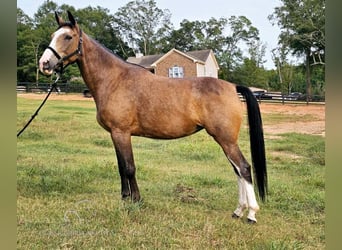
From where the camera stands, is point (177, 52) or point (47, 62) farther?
point (177, 52)

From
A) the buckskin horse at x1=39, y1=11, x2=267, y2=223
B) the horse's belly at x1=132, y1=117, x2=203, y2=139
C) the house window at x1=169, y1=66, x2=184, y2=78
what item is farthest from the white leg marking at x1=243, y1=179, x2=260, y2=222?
the house window at x1=169, y1=66, x2=184, y2=78

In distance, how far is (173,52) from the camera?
168 inches

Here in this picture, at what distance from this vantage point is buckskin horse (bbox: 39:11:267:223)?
2697 mm

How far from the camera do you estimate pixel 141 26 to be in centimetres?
436

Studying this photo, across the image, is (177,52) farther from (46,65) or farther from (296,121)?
(296,121)

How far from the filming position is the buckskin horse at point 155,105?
270 centimetres

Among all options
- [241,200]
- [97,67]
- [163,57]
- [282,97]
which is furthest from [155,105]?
[282,97]

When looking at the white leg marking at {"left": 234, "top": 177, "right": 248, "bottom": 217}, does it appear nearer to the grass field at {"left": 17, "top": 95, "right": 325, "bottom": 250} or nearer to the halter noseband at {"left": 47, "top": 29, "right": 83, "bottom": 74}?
the grass field at {"left": 17, "top": 95, "right": 325, "bottom": 250}

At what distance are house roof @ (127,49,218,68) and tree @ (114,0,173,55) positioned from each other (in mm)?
221

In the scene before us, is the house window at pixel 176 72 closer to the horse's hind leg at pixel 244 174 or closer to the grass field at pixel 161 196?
the grass field at pixel 161 196

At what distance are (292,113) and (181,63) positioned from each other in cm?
240

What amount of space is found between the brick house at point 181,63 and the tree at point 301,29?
903mm

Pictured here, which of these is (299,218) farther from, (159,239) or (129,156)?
(129,156)
